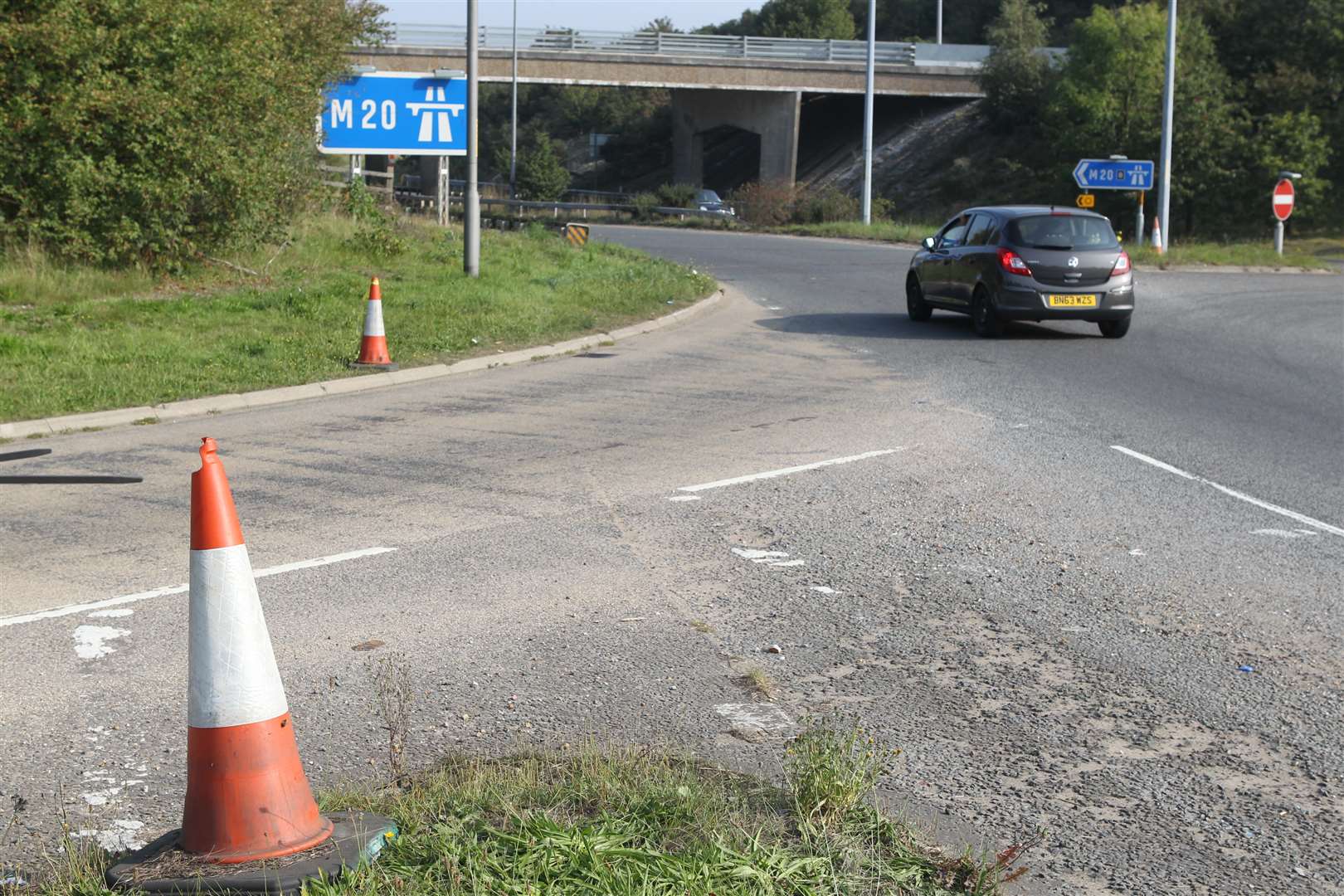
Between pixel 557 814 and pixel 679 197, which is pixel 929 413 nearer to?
pixel 557 814

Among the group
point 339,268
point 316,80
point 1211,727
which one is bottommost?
point 1211,727

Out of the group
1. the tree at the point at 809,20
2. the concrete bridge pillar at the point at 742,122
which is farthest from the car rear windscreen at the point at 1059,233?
the tree at the point at 809,20

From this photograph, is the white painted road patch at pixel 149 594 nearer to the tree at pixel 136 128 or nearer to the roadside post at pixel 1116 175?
the tree at pixel 136 128

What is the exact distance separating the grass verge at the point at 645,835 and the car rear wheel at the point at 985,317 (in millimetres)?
13741

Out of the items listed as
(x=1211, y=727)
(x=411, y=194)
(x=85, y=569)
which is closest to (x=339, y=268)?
(x=85, y=569)

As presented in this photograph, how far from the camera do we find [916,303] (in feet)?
64.2

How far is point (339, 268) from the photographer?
20.8 metres

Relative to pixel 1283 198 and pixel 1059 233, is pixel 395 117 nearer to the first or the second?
pixel 1059 233

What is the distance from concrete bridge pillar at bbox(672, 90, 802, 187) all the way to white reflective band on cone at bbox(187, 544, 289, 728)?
201 ft

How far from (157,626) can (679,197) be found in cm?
5387

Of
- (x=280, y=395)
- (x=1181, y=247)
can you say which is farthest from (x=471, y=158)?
(x=1181, y=247)

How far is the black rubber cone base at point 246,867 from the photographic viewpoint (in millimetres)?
3383

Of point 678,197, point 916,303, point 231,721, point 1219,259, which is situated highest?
point 678,197

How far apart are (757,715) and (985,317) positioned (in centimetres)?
1335
